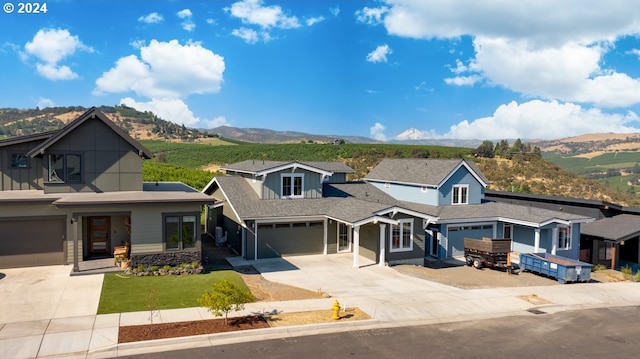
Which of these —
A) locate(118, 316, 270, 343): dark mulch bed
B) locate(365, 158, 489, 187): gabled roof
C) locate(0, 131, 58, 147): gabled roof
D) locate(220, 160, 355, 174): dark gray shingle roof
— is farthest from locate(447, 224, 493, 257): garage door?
locate(0, 131, 58, 147): gabled roof

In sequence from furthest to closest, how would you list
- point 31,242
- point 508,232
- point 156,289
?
point 508,232 < point 31,242 < point 156,289

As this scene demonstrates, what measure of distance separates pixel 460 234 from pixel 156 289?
18.7 metres

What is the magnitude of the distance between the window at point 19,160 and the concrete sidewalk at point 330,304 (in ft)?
29.5

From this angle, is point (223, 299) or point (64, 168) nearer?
point (223, 299)

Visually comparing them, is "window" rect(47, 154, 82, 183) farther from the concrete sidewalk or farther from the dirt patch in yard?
the dirt patch in yard

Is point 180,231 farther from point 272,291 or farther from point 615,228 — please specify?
point 615,228

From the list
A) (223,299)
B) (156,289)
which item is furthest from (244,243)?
(223,299)

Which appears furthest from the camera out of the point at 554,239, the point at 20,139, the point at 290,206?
the point at 554,239

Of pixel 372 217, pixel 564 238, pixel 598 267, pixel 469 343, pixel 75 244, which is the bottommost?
pixel 598 267

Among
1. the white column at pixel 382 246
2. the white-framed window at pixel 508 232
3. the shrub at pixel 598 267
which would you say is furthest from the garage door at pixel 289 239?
the shrub at pixel 598 267

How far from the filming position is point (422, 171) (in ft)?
Answer: 104

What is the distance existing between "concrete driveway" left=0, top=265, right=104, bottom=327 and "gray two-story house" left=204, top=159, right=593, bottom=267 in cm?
840

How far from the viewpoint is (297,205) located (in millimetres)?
26188

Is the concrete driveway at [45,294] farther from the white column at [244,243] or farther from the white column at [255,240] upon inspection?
the white column at [255,240]
